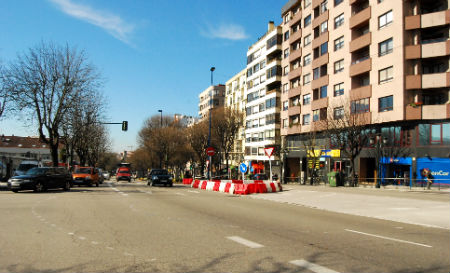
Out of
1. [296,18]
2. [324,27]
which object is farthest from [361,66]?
[296,18]

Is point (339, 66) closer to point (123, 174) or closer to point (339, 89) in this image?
point (339, 89)

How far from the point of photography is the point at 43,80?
3303 cm

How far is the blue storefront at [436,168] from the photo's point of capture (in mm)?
35562

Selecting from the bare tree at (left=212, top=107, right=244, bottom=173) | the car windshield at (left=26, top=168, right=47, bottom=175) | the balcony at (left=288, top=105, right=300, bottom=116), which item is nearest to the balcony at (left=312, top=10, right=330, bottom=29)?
the balcony at (left=288, top=105, right=300, bottom=116)

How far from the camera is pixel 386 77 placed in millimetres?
39938

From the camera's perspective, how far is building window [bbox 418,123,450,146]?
1411 inches

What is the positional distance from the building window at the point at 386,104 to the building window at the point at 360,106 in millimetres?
1694

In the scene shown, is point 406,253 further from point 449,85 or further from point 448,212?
point 449,85

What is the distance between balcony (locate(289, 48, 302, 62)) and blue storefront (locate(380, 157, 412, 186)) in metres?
23.1

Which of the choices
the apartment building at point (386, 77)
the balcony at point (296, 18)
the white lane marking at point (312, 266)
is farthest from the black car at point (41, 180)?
the balcony at point (296, 18)

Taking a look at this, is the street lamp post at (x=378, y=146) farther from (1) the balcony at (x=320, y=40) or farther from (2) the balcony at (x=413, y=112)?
(1) the balcony at (x=320, y=40)

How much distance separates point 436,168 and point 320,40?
23728 mm

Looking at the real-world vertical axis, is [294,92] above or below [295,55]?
below

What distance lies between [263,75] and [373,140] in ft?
111
